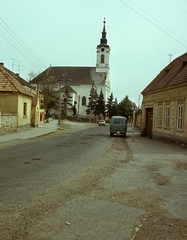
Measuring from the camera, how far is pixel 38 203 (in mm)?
6180

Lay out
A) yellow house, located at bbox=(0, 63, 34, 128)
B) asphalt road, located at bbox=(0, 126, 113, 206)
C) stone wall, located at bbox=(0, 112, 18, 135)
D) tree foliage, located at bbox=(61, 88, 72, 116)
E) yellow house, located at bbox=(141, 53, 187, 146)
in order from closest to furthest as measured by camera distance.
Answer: asphalt road, located at bbox=(0, 126, 113, 206) < yellow house, located at bbox=(141, 53, 187, 146) < stone wall, located at bbox=(0, 112, 18, 135) < yellow house, located at bbox=(0, 63, 34, 128) < tree foliage, located at bbox=(61, 88, 72, 116)

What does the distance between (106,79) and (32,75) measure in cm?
3871

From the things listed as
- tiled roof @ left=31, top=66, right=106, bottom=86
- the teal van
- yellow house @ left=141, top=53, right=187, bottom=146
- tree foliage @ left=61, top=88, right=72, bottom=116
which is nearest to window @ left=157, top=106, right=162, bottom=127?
yellow house @ left=141, top=53, right=187, bottom=146

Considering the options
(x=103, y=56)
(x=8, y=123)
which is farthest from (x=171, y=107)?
(x=103, y=56)

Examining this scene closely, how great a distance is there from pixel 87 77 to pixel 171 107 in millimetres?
87994

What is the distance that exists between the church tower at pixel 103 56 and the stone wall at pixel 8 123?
82753 millimetres

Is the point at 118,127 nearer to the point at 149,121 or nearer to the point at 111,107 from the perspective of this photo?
the point at 149,121

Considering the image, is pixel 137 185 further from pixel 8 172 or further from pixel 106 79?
pixel 106 79

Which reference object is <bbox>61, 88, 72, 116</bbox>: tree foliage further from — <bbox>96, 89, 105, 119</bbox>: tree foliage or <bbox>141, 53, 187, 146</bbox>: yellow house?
<bbox>141, 53, 187, 146</bbox>: yellow house

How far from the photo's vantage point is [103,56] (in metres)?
109

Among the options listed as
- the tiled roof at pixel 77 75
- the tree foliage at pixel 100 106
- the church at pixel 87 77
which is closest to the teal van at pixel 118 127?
the tree foliage at pixel 100 106

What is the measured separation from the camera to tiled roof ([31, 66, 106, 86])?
360 feet

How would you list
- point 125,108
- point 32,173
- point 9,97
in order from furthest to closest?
point 125,108
point 9,97
point 32,173

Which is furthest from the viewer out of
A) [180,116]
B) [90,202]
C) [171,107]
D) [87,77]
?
[87,77]
